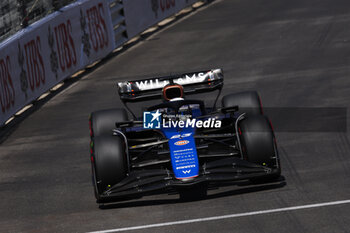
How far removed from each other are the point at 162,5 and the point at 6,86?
40.0ft

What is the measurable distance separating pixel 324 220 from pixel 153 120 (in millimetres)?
2904

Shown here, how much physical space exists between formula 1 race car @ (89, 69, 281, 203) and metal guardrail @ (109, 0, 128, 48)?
1192 cm

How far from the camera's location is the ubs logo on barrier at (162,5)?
1063 inches

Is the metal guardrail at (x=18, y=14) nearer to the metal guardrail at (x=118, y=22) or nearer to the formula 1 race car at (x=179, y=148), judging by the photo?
the metal guardrail at (x=118, y=22)

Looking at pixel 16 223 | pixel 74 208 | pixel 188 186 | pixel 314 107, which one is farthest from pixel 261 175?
pixel 314 107

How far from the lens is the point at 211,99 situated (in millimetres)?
16547

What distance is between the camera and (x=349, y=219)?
8625 millimetres

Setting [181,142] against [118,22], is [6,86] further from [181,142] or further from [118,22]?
[118,22]

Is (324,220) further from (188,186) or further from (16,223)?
(16,223)

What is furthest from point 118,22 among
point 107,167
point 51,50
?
point 107,167

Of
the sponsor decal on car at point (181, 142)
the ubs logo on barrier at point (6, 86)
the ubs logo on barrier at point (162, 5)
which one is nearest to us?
the sponsor decal on car at point (181, 142)

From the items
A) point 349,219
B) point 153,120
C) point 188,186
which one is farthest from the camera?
point 153,120

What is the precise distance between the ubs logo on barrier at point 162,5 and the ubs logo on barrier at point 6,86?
10893 millimetres

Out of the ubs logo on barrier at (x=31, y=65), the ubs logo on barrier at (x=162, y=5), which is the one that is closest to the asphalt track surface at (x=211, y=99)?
the ubs logo on barrier at (x=31, y=65)
